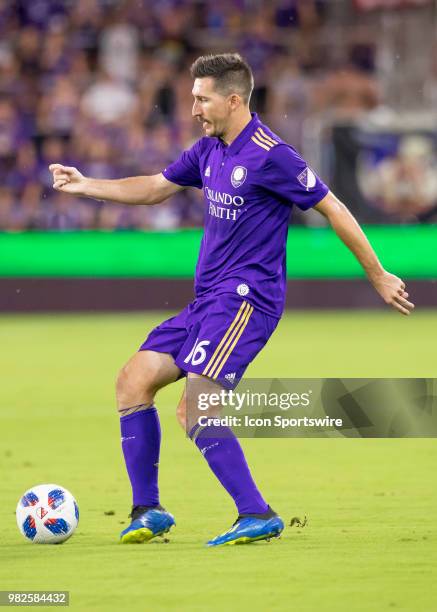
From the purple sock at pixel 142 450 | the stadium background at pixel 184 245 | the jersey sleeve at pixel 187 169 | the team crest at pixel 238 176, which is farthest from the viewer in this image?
the stadium background at pixel 184 245

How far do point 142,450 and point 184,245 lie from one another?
11636 millimetres

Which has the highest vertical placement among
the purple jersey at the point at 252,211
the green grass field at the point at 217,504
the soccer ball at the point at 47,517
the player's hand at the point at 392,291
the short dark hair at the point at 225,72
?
the short dark hair at the point at 225,72

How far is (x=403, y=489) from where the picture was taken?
24.4 ft

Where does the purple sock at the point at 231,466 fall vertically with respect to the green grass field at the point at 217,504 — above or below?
above

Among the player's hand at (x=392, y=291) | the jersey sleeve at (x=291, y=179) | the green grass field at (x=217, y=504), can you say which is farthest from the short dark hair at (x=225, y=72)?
the green grass field at (x=217, y=504)

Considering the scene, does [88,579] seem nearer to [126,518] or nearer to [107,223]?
[126,518]

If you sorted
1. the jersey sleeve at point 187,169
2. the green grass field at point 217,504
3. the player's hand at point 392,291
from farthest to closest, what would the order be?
the jersey sleeve at point 187,169 → the player's hand at point 392,291 → the green grass field at point 217,504

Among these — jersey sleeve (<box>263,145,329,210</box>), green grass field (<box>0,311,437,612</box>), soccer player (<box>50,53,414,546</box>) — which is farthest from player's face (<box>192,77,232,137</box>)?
green grass field (<box>0,311,437,612</box>)

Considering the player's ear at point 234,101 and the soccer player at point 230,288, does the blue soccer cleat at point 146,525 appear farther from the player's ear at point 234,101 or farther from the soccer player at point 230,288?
the player's ear at point 234,101

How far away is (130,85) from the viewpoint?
2045 cm

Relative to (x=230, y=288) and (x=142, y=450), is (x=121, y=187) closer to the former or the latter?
(x=230, y=288)

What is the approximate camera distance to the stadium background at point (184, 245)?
7254 mm

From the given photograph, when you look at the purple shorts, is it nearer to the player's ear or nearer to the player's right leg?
the player's right leg

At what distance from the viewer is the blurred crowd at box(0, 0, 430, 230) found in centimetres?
1850
